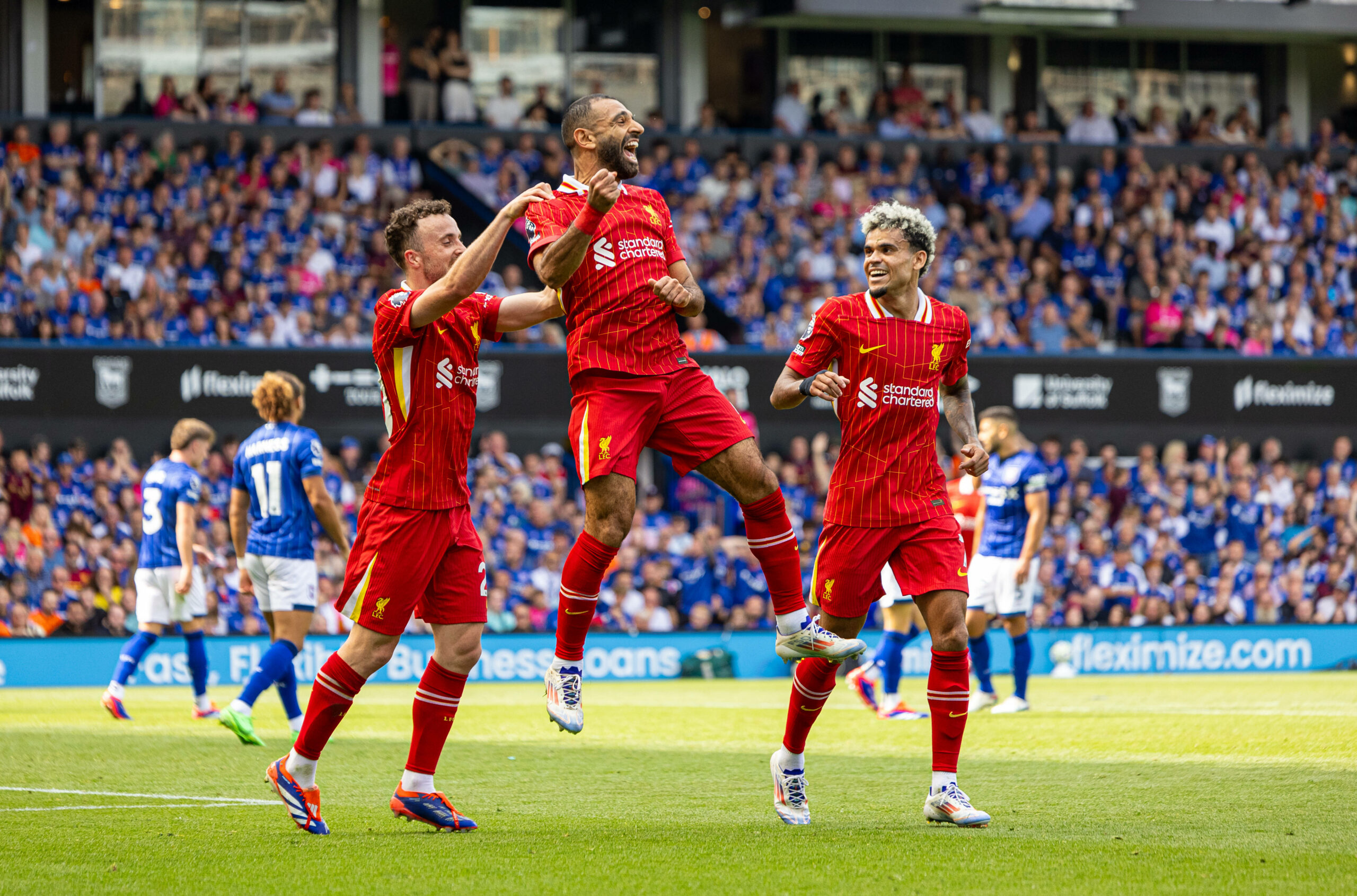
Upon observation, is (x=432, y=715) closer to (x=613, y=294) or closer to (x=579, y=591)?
(x=579, y=591)

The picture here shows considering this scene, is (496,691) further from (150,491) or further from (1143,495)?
(1143,495)

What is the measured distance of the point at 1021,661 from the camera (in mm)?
13562

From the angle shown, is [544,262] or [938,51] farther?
[938,51]

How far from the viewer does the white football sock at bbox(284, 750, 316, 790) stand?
6836 millimetres

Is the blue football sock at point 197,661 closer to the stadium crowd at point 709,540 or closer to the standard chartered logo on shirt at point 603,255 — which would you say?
the stadium crowd at point 709,540

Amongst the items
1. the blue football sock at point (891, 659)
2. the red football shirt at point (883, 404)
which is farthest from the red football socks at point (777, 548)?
the blue football sock at point (891, 659)

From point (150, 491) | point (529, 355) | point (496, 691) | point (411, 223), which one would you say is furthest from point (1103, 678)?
point (411, 223)

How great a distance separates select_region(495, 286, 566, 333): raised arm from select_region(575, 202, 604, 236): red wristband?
0.38 metres

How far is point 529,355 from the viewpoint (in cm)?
2192

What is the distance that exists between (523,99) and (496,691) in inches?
512

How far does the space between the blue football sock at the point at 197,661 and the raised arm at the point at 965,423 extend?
24.5 ft

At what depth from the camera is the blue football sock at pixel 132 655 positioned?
12930 mm

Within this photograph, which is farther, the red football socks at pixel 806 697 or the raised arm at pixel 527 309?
the red football socks at pixel 806 697

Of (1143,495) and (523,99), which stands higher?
(523,99)
